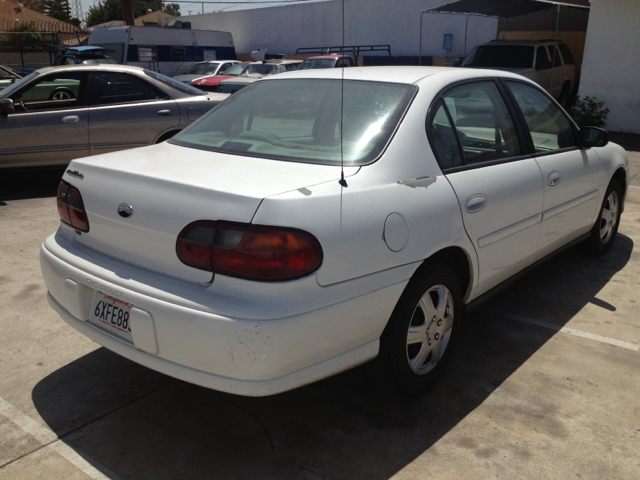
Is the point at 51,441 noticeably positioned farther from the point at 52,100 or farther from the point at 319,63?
the point at 319,63

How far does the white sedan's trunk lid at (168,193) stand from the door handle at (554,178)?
1757 mm

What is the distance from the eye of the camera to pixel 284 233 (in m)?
2.32

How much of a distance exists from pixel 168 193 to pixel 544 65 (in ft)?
44.7

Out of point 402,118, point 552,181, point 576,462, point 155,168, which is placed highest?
point 402,118

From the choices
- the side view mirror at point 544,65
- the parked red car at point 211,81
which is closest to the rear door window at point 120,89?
the parked red car at point 211,81

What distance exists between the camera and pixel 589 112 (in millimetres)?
12680

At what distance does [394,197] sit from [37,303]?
282cm

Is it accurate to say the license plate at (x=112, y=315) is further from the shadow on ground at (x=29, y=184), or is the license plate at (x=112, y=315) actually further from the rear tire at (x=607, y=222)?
the shadow on ground at (x=29, y=184)

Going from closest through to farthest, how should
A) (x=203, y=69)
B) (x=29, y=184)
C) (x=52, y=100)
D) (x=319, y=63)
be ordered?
(x=52, y=100)
(x=29, y=184)
(x=319, y=63)
(x=203, y=69)

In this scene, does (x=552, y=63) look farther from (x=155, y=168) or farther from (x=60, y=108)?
(x=155, y=168)

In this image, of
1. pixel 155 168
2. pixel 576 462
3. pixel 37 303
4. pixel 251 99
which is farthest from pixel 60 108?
pixel 576 462

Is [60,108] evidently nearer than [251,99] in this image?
No

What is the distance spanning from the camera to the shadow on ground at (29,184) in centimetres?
736

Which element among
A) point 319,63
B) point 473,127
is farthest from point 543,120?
point 319,63
